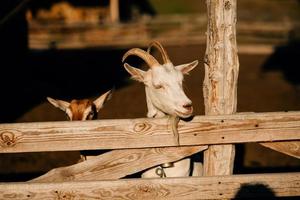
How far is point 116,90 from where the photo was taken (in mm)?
13336

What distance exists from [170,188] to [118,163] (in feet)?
1.72

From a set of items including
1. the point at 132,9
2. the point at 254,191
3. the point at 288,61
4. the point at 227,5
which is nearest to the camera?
the point at 227,5

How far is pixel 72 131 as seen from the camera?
Result: 3.83 meters

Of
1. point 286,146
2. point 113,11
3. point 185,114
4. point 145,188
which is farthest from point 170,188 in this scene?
point 113,11

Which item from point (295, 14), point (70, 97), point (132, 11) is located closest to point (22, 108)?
point (70, 97)

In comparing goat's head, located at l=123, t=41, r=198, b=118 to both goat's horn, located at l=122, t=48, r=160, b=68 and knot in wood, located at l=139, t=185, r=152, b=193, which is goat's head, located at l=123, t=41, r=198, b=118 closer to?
goat's horn, located at l=122, t=48, r=160, b=68

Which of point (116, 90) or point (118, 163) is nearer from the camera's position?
point (118, 163)

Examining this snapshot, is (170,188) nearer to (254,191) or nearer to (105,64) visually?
(254,191)

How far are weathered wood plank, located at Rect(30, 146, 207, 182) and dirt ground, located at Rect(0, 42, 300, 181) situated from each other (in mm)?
2421

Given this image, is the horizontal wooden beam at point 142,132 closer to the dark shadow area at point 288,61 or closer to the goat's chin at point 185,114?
the goat's chin at point 185,114

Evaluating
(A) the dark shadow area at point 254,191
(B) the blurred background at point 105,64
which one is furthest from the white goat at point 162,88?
(B) the blurred background at point 105,64

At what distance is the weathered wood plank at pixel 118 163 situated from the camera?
4023 mm

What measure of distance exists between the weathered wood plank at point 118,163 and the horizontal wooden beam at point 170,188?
0.53 ft

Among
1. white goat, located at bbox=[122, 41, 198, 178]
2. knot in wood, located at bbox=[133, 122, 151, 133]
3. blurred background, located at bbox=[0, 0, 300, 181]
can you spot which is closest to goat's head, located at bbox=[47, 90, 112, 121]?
white goat, located at bbox=[122, 41, 198, 178]
